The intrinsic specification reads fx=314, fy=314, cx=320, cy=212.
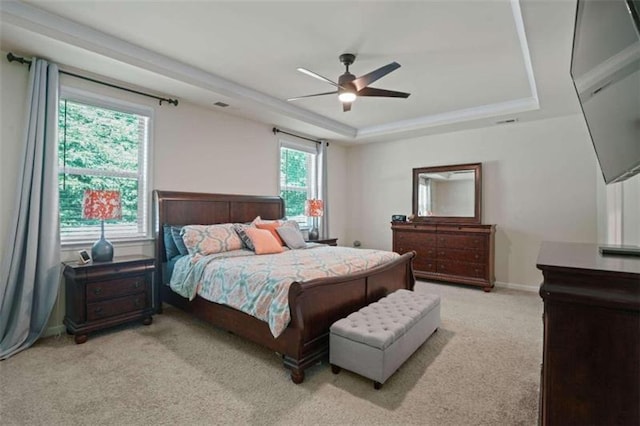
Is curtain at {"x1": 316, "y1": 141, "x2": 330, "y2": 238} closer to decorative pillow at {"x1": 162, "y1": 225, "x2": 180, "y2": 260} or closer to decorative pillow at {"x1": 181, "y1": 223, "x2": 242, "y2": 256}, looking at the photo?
decorative pillow at {"x1": 181, "y1": 223, "x2": 242, "y2": 256}

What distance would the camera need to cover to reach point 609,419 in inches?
37.1

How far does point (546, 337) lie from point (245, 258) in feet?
8.84

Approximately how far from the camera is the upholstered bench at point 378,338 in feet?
6.97

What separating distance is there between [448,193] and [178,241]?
439 cm

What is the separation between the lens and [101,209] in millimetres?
2955

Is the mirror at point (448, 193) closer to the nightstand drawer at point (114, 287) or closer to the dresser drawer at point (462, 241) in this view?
the dresser drawer at point (462, 241)

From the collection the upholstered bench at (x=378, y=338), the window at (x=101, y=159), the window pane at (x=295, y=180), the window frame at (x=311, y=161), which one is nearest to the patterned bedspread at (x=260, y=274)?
the upholstered bench at (x=378, y=338)

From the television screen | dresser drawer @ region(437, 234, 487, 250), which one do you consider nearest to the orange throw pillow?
dresser drawer @ region(437, 234, 487, 250)

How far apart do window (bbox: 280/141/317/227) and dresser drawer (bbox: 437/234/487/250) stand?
7.87ft

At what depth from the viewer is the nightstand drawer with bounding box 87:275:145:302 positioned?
2.95 m

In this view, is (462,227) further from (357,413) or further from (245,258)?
(357,413)

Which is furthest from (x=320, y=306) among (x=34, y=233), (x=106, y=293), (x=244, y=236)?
(x=34, y=233)

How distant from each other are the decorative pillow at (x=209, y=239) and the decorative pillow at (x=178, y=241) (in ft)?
0.27

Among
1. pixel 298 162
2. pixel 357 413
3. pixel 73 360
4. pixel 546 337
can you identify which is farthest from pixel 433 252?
pixel 73 360
